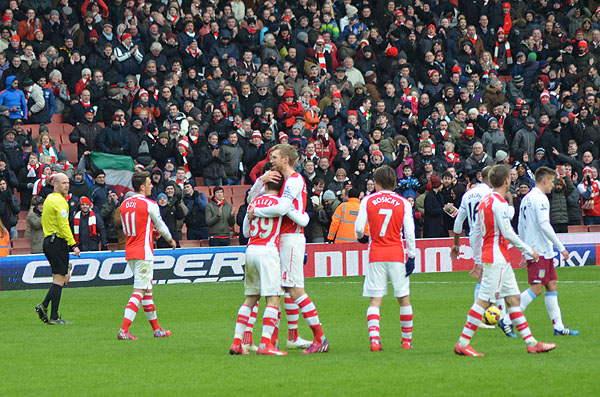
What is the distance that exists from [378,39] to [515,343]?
19101 mm

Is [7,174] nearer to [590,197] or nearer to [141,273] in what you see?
[141,273]

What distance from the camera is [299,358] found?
1048 cm

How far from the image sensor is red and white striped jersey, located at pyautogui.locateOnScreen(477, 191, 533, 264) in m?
10.3

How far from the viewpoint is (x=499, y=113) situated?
27.5 m

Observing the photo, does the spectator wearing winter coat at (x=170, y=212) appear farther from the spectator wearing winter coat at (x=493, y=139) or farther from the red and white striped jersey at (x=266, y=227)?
the red and white striped jersey at (x=266, y=227)

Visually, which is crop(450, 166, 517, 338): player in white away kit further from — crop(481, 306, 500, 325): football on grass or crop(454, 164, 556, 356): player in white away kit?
crop(454, 164, 556, 356): player in white away kit

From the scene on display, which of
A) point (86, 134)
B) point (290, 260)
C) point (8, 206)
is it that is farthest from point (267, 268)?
point (86, 134)

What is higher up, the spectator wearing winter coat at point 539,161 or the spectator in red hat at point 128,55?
the spectator in red hat at point 128,55

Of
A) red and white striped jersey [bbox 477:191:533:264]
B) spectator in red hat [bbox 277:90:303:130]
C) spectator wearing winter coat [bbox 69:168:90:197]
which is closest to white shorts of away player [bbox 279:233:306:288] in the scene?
red and white striped jersey [bbox 477:191:533:264]

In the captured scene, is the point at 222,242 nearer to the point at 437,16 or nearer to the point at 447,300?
the point at 447,300

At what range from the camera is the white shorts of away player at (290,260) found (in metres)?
10.7

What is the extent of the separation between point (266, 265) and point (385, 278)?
134 centimetres

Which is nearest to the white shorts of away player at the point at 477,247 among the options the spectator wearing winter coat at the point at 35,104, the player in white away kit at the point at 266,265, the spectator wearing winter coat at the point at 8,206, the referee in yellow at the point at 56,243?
the player in white away kit at the point at 266,265

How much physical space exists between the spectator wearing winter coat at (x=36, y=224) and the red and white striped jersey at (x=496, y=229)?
1365 cm
